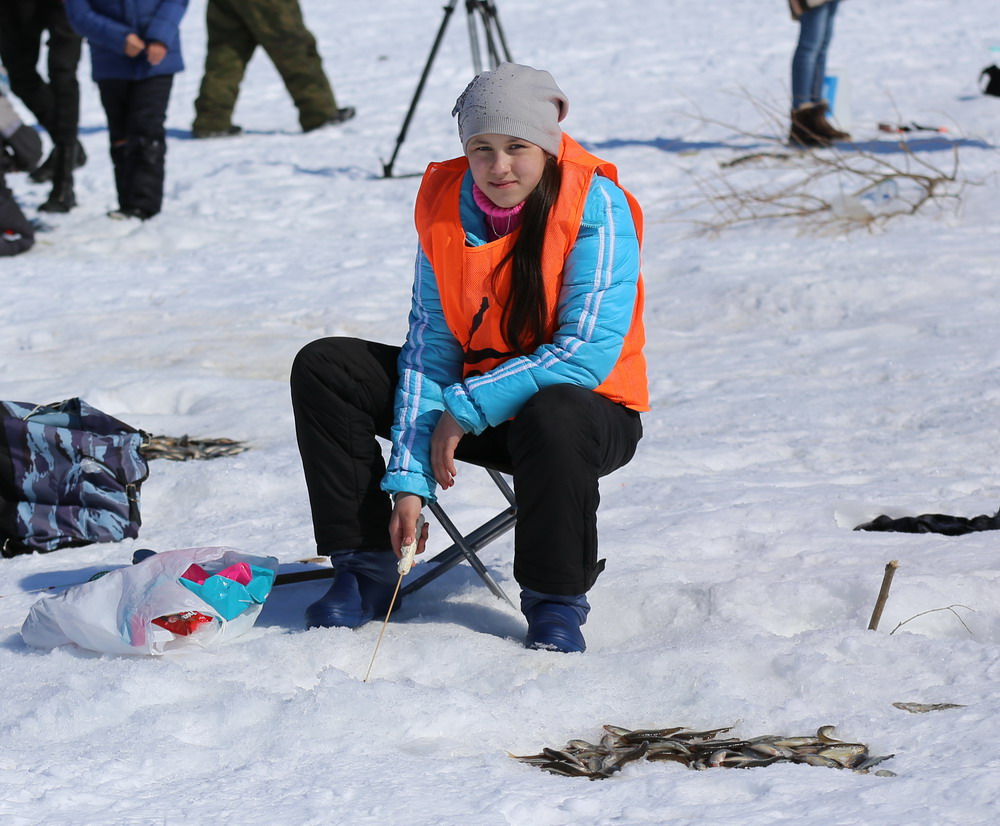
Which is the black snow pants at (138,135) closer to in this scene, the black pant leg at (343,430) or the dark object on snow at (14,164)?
the dark object on snow at (14,164)

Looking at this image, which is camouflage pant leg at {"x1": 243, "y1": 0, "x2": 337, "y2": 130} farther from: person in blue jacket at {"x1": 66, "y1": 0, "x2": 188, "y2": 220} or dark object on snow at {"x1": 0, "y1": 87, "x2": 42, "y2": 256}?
dark object on snow at {"x1": 0, "y1": 87, "x2": 42, "y2": 256}

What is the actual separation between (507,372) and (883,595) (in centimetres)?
83

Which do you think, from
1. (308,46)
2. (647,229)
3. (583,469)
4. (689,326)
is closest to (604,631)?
(583,469)

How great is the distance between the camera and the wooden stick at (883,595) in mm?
2343

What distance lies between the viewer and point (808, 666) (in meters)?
2.25

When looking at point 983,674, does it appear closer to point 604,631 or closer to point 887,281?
point 604,631

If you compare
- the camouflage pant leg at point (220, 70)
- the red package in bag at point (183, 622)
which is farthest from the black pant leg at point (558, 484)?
the camouflage pant leg at point (220, 70)

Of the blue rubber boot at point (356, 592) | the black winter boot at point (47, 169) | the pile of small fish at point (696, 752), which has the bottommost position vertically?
the black winter boot at point (47, 169)

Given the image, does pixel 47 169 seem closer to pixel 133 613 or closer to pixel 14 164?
pixel 14 164

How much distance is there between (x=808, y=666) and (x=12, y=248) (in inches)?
216

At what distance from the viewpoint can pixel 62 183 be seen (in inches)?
300

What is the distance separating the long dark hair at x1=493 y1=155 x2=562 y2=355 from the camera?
241cm

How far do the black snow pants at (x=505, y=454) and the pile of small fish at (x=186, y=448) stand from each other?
1.39m

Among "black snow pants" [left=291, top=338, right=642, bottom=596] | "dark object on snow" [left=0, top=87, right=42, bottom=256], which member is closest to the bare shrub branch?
"dark object on snow" [left=0, top=87, right=42, bottom=256]
